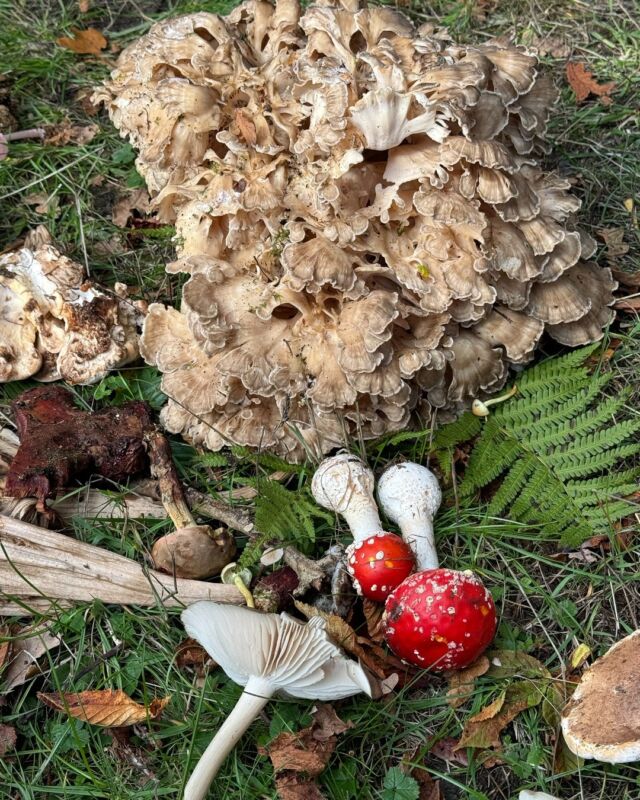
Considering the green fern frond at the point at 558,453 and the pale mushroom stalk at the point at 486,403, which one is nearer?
the green fern frond at the point at 558,453

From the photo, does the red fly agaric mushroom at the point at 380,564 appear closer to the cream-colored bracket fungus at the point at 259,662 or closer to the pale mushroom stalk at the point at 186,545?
the cream-colored bracket fungus at the point at 259,662

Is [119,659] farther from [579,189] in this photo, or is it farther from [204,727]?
[579,189]

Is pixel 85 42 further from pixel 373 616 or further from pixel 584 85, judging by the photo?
pixel 373 616

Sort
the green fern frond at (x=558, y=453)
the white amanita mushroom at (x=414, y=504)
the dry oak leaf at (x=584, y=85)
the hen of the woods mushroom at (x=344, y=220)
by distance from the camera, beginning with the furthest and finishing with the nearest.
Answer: the dry oak leaf at (x=584, y=85) < the green fern frond at (x=558, y=453) < the white amanita mushroom at (x=414, y=504) < the hen of the woods mushroom at (x=344, y=220)

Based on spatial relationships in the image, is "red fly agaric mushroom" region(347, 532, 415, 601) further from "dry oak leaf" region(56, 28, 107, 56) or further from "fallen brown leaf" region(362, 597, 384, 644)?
"dry oak leaf" region(56, 28, 107, 56)

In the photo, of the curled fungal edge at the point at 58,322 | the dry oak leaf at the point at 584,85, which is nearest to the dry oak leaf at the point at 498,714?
the curled fungal edge at the point at 58,322

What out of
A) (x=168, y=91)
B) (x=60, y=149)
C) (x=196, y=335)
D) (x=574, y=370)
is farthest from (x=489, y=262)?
(x=60, y=149)

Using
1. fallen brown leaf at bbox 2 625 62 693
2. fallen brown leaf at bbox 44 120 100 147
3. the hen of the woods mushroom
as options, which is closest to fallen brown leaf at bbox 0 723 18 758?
fallen brown leaf at bbox 2 625 62 693

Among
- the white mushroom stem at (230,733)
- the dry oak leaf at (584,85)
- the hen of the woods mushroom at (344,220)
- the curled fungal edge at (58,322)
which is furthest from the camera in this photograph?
the dry oak leaf at (584,85)
